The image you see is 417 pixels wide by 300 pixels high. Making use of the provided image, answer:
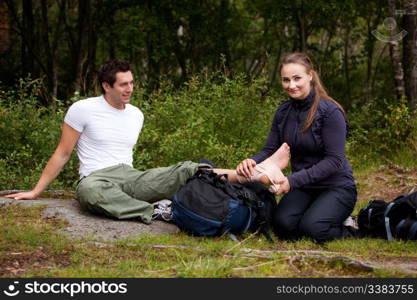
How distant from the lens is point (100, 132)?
6.22m

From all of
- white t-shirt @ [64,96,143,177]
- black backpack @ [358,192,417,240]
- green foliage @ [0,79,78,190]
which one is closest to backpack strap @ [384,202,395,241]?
black backpack @ [358,192,417,240]

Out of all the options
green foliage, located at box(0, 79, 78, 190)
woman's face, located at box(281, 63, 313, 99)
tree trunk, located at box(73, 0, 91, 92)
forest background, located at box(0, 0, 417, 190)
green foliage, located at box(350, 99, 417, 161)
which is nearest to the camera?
woman's face, located at box(281, 63, 313, 99)

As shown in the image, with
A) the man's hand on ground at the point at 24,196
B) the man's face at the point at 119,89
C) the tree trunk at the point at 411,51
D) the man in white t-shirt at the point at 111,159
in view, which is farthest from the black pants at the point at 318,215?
the tree trunk at the point at 411,51

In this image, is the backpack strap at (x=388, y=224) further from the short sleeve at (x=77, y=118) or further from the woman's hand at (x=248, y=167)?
the short sleeve at (x=77, y=118)

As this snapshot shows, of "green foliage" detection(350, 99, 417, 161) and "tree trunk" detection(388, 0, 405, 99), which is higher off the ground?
"tree trunk" detection(388, 0, 405, 99)

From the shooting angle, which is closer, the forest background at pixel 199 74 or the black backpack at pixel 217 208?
the black backpack at pixel 217 208

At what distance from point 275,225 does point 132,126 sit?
1720 millimetres

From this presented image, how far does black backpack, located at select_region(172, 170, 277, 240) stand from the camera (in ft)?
18.5

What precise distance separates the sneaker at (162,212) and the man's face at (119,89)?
3.46ft

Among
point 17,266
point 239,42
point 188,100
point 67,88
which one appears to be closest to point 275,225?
point 17,266

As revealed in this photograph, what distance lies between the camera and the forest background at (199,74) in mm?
9141

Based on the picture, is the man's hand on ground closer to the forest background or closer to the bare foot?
the forest background

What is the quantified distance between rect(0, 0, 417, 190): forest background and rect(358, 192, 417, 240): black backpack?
10.2 feet

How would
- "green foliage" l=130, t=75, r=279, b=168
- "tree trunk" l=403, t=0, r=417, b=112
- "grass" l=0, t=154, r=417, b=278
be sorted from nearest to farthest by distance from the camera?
"grass" l=0, t=154, r=417, b=278 < "green foliage" l=130, t=75, r=279, b=168 < "tree trunk" l=403, t=0, r=417, b=112
